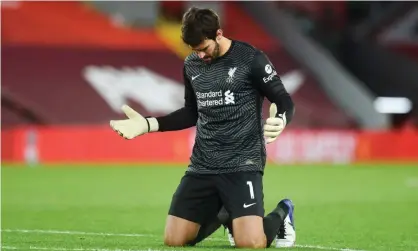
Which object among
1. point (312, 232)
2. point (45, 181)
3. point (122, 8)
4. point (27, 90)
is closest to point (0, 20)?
point (27, 90)

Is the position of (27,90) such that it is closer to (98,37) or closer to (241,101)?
(98,37)

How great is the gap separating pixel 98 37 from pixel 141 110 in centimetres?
297

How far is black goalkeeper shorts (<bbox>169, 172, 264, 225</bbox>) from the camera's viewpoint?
9609mm

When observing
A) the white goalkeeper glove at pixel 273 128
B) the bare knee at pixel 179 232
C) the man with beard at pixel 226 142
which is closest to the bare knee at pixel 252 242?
the man with beard at pixel 226 142

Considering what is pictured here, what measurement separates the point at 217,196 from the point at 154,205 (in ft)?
21.4

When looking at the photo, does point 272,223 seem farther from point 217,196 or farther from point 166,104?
point 166,104

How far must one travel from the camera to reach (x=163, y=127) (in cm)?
1008

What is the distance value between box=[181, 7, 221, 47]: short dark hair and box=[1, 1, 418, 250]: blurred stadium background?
439 cm

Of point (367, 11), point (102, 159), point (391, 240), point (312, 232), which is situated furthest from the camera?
point (367, 11)

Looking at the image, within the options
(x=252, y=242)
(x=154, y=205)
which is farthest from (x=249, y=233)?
(x=154, y=205)

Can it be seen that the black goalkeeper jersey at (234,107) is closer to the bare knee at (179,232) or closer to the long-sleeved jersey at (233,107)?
the long-sleeved jersey at (233,107)

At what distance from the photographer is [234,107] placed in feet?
31.8

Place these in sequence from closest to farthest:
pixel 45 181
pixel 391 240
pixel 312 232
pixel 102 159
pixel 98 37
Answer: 1. pixel 391 240
2. pixel 312 232
3. pixel 45 181
4. pixel 102 159
5. pixel 98 37

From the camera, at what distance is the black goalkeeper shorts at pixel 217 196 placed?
961cm
